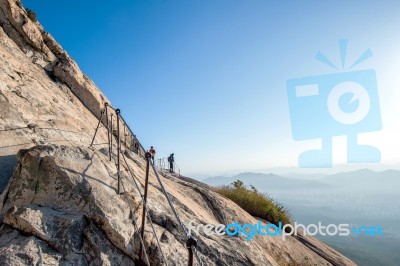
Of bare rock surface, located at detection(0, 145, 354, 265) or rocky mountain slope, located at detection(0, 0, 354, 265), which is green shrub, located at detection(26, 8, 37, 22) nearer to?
rocky mountain slope, located at detection(0, 0, 354, 265)

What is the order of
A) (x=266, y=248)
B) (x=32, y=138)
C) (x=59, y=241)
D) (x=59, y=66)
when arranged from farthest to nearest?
1. (x=59, y=66)
2. (x=266, y=248)
3. (x=32, y=138)
4. (x=59, y=241)

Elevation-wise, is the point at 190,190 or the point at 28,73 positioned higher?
the point at 28,73

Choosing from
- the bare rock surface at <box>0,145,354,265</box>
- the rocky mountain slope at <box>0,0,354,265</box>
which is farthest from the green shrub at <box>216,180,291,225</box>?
the bare rock surface at <box>0,145,354,265</box>

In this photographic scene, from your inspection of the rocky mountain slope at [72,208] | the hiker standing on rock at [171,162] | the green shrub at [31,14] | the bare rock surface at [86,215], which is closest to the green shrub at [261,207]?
the rocky mountain slope at [72,208]

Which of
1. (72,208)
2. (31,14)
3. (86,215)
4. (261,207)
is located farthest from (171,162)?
(86,215)

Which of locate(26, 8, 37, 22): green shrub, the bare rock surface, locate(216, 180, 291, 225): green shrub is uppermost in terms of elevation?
locate(26, 8, 37, 22): green shrub

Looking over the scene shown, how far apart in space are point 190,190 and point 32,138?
5897mm

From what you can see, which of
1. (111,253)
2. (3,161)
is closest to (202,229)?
(111,253)

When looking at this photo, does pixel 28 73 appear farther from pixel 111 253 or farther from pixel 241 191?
pixel 241 191

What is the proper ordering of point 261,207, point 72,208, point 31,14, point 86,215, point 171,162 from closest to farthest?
point 86,215 < point 72,208 < point 261,207 < point 31,14 < point 171,162

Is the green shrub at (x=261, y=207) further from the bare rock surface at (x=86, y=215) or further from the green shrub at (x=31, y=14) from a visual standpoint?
the green shrub at (x=31, y=14)

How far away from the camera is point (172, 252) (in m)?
5.49

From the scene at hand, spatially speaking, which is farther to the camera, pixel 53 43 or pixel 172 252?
pixel 53 43

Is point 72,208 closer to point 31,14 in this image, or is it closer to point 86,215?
point 86,215
